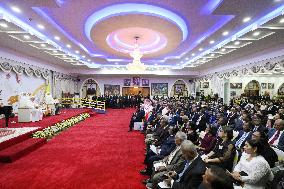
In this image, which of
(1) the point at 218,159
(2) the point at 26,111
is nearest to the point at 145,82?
(2) the point at 26,111

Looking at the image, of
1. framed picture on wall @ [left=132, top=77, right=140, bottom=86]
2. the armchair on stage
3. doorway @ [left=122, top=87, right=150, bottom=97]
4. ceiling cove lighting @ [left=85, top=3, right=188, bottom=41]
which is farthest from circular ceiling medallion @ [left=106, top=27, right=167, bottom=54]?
doorway @ [left=122, top=87, right=150, bottom=97]

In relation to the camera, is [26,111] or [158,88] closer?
[26,111]

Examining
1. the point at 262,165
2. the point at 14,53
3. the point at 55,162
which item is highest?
the point at 14,53

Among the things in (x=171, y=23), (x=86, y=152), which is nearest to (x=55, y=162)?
(x=86, y=152)

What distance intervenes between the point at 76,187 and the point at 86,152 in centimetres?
244

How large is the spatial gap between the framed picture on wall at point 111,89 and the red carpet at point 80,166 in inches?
663

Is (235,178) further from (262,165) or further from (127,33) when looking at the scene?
(127,33)

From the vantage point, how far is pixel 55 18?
8.33m

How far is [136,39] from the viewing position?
479 inches

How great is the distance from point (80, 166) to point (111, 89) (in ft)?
65.7

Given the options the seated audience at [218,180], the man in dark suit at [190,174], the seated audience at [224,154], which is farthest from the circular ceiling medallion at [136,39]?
the seated audience at [218,180]

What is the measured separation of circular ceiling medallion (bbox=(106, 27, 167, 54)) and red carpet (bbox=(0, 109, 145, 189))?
4.82 meters

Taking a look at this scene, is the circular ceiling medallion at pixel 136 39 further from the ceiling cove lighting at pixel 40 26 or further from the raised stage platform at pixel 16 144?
the raised stage platform at pixel 16 144

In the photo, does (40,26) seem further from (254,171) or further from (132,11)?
(254,171)
